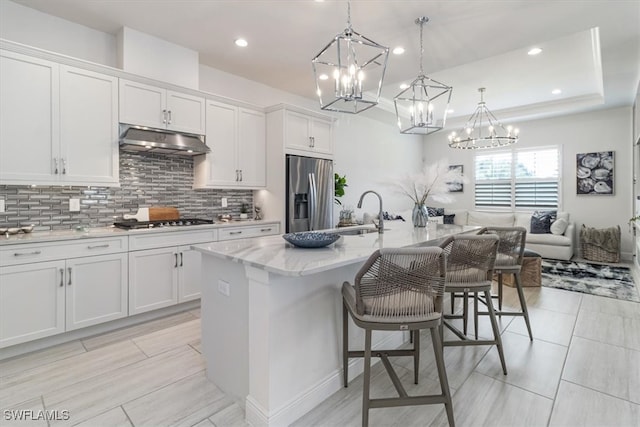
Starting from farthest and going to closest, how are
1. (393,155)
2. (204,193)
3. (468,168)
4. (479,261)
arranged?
1. (468,168)
2. (393,155)
3. (204,193)
4. (479,261)

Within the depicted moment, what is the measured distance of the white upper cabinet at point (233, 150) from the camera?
3803 mm

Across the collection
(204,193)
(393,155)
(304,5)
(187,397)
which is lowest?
(187,397)

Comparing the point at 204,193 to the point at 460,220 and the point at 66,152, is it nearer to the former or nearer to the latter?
the point at 66,152

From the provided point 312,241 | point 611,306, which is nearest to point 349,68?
point 312,241

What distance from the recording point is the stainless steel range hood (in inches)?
120

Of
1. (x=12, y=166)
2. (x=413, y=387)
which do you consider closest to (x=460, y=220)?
(x=413, y=387)

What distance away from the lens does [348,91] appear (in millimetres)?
2033

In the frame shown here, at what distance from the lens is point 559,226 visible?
19.4 feet

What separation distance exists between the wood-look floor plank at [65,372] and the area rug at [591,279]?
4.99 meters

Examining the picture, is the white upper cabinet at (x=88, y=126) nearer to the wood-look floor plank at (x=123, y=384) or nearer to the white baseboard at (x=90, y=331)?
the white baseboard at (x=90, y=331)

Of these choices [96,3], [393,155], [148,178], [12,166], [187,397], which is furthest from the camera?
[393,155]

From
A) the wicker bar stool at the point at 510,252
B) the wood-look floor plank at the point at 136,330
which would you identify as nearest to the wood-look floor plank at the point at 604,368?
the wicker bar stool at the point at 510,252

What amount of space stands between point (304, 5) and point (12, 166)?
275cm

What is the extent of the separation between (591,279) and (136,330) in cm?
589
